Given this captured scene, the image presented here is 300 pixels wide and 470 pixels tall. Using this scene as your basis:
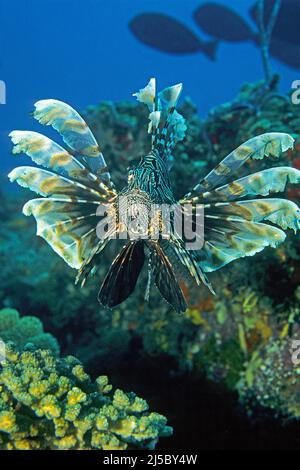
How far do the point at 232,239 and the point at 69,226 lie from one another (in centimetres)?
126

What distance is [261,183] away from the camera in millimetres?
2934

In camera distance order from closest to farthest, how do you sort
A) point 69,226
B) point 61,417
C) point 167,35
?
1. point 61,417
2. point 69,226
3. point 167,35

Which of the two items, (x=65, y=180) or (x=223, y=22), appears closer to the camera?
(x=65, y=180)

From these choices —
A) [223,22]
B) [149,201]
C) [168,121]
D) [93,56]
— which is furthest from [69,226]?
[93,56]

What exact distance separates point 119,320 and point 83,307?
0.63 meters

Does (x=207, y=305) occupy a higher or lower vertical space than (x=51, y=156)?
lower

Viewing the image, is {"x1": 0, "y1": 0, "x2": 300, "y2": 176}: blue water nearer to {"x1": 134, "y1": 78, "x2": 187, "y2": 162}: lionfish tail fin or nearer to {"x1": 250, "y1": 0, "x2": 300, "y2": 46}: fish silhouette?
{"x1": 250, "y1": 0, "x2": 300, "y2": 46}: fish silhouette

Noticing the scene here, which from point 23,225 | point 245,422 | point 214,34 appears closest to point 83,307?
point 245,422

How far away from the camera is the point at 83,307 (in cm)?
603

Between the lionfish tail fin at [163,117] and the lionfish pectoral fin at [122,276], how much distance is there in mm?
835

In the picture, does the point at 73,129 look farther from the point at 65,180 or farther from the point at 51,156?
the point at 65,180

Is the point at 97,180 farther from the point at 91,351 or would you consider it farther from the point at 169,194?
the point at 91,351

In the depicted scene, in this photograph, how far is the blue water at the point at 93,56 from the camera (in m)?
114

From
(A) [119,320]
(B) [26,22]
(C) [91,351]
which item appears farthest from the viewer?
(B) [26,22]
